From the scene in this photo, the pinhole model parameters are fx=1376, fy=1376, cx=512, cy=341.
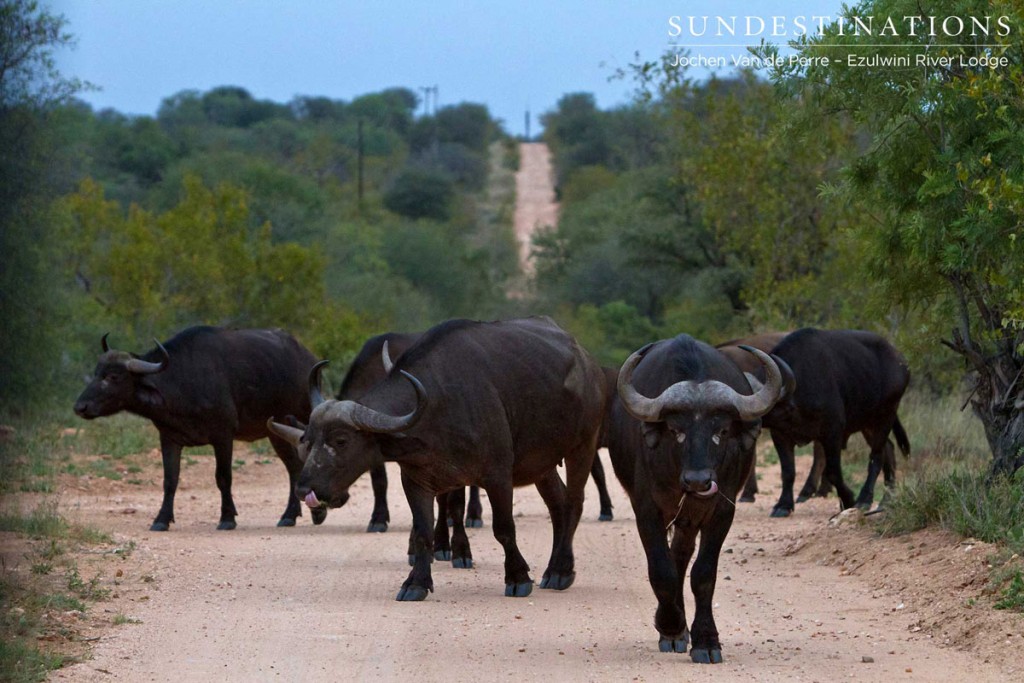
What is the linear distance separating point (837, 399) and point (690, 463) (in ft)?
24.2

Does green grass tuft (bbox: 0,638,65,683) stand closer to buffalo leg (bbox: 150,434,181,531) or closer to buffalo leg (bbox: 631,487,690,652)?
buffalo leg (bbox: 631,487,690,652)

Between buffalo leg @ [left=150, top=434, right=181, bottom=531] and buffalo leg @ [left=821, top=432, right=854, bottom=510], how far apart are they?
7.14m

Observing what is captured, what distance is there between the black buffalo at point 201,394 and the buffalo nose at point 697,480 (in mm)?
8199

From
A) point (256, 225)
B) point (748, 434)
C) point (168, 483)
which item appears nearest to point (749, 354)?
point (168, 483)

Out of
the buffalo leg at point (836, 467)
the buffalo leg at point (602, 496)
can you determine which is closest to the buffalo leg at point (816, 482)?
the buffalo leg at point (836, 467)

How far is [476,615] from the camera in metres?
10.1

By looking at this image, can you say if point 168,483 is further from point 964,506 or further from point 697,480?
point 697,480

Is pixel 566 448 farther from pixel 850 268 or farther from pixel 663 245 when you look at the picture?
pixel 663 245

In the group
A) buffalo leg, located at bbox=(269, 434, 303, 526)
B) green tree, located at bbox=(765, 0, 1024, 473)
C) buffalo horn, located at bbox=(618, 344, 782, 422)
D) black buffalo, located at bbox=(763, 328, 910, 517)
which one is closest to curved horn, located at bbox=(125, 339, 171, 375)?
buffalo leg, located at bbox=(269, 434, 303, 526)

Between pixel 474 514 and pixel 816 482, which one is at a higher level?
pixel 816 482

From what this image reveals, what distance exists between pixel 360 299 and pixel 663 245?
48.8 ft

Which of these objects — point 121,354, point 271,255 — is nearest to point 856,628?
point 121,354

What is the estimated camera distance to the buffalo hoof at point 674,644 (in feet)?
28.5

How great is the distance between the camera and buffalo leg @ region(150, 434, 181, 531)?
14910mm
